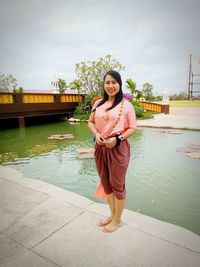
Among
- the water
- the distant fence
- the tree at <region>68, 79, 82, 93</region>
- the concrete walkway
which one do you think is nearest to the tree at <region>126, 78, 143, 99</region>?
the distant fence

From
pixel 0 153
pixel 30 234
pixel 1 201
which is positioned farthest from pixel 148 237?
pixel 0 153

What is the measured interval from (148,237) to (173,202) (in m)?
1.22

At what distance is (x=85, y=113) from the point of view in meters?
14.3

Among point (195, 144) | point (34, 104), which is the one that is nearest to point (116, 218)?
point (195, 144)

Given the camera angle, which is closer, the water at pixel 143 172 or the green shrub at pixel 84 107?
the water at pixel 143 172

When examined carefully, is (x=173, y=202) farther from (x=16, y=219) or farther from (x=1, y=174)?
(x=1, y=174)

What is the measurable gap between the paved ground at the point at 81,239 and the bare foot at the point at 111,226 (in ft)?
0.14

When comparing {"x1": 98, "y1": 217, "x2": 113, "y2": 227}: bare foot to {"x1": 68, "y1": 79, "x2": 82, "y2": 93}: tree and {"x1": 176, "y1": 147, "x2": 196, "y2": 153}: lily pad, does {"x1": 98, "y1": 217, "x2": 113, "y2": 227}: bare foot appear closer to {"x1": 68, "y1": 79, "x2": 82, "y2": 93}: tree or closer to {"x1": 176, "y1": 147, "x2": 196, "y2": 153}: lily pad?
{"x1": 176, "y1": 147, "x2": 196, "y2": 153}: lily pad

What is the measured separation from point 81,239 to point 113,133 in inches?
38.3

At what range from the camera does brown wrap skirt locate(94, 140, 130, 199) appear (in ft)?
6.11

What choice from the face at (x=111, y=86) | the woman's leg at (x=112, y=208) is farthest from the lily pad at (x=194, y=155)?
the face at (x=111, y=86)

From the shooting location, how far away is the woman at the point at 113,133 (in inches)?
72.3

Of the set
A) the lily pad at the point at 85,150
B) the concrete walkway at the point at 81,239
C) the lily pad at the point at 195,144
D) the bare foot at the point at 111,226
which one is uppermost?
the bare foot at the point at 111,226

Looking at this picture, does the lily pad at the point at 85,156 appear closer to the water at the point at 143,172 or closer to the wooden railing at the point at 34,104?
the water at the point at 143,172
